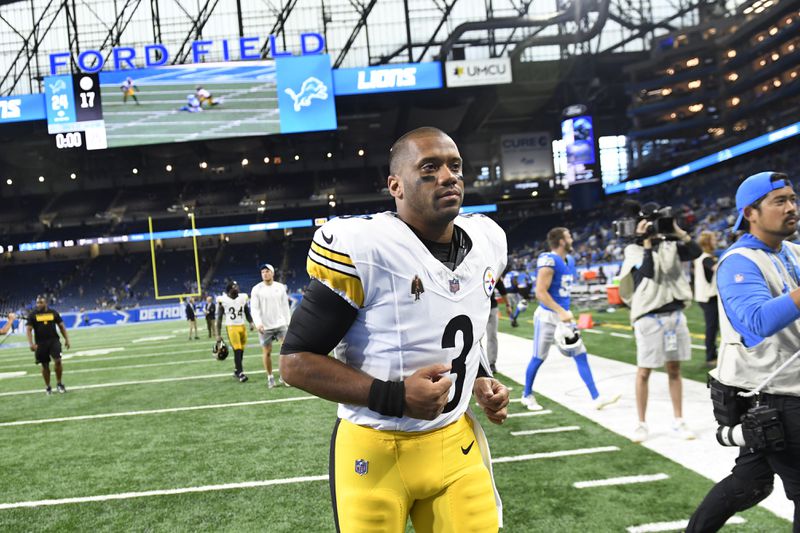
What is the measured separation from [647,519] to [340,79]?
31.4 metres

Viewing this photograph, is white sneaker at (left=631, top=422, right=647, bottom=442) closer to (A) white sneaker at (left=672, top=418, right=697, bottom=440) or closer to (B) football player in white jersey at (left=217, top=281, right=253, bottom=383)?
(A) white sneaker at (left=672, top=418, right=697, bottom=440)

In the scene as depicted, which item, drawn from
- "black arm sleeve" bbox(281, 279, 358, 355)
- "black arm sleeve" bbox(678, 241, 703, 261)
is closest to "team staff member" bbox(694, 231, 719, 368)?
"black arm sleeve" bbox(678, 241, 703, 261)

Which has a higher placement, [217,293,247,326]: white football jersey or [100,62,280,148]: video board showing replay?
[100,62,280,148]: video board showing replay

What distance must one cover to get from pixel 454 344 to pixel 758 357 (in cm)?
151

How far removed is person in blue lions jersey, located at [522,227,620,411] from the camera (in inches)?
262

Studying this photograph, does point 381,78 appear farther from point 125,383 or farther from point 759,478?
point 759,478

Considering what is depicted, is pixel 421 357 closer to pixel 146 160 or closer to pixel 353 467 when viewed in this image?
pixel 353 467

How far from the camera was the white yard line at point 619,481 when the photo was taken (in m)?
4.63

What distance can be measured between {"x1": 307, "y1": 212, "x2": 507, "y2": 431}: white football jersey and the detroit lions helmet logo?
30799mm

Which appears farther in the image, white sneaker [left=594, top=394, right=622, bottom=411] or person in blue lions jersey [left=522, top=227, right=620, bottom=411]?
white sneaker [left=594, top=394, right=622, bottom=411]

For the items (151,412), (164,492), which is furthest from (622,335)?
(164,492)

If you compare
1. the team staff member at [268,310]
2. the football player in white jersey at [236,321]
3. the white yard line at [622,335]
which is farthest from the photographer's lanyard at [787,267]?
the white yard line at [622,335]

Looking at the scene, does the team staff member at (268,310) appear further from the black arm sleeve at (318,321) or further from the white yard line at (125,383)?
the black arm sleeve at (318,321)

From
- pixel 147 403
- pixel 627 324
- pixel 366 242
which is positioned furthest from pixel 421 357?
pixel 627 324
